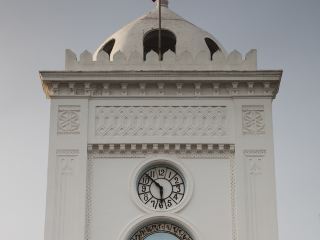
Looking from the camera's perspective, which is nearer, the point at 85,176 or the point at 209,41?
the point at 85,176

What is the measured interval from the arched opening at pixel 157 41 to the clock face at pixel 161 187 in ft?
11.1

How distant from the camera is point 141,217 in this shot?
19578 millimetres

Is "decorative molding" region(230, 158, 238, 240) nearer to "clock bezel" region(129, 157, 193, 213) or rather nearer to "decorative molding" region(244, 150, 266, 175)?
"decorative molding" region(244, 150, 266, 175)

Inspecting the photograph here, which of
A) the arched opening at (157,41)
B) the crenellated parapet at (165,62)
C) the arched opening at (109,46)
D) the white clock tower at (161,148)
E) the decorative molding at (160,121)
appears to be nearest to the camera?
the white clock tower at (161,148)

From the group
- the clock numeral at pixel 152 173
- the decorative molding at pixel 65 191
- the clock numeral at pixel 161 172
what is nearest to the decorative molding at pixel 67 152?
the decorative molding at pixel 65 191

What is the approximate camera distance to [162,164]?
20203mm

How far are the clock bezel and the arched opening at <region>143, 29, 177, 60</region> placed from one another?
3.21m

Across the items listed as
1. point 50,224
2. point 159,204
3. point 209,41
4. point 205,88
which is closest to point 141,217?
point 159,204

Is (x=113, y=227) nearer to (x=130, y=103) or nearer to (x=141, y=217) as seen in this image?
(x=141, y=217)

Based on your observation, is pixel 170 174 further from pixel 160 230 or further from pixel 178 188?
pixel 160 230

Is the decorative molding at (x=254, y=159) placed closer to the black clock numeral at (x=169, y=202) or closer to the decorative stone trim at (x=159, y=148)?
the decorative stone trim at (x=159, y=148)

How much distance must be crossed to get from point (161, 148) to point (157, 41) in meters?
3.48

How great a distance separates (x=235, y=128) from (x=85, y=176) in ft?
11.8

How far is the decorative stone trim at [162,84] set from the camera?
66.8 ft
